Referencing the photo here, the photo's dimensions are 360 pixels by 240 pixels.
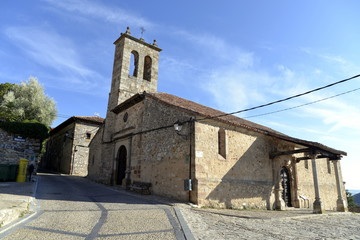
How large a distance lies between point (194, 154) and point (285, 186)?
767cm

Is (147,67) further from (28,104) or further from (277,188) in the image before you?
(277,188)

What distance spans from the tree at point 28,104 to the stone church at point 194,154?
260 inches

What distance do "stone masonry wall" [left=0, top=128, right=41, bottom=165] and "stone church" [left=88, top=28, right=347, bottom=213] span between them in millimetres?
4204

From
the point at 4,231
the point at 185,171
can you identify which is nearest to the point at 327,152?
the point at 185,171

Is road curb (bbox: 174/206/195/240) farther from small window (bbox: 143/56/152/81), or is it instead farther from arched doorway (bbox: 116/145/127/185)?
small window (bbox: 143/56/152/81)

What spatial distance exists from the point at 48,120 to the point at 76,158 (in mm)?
4366

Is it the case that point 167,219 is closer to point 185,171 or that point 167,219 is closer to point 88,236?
point 88,236

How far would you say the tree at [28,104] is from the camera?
20500mm

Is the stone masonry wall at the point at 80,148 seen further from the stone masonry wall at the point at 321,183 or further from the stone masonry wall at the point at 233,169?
the stone masonry wall at the point at 321,183

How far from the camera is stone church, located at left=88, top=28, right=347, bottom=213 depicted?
34.8ft

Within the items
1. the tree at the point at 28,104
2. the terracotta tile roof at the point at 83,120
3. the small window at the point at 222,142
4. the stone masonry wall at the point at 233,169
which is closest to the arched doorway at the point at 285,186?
the stone masonry wall at the point at 233,169

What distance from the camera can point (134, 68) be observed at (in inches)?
725

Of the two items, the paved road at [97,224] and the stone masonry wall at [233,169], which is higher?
the stone masonry wall at [233,169]

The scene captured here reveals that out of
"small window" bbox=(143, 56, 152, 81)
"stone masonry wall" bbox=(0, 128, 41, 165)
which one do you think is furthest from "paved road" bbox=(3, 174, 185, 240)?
"small window" bbox=(143, 56, 152, 81)
